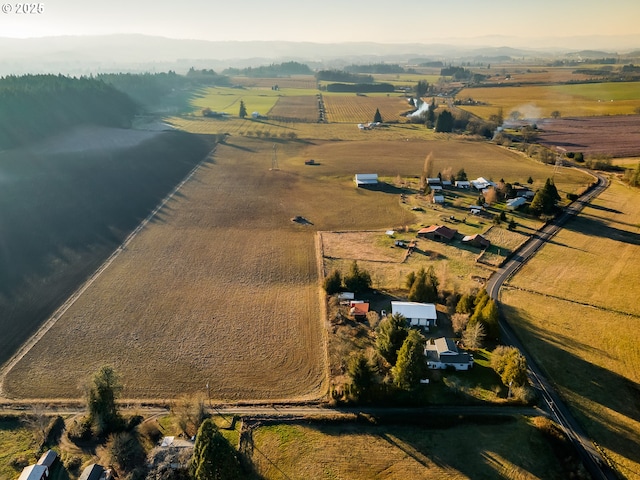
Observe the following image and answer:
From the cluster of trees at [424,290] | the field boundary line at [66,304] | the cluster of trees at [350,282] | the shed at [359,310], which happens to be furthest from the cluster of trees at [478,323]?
the field boundary line at [66,304]

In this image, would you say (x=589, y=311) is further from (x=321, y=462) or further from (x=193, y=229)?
(x=193, y=229)

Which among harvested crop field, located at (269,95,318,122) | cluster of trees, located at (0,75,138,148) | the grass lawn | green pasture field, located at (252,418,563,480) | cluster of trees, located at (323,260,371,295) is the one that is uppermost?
cluster of trees, located at (0,75,138,148)

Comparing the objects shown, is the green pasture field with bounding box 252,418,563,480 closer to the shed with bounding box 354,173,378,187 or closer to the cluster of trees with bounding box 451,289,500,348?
the cluster of trees with bounding box 451,289,500,348

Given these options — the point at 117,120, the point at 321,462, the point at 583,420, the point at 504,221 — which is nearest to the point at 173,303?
the point at 321,462

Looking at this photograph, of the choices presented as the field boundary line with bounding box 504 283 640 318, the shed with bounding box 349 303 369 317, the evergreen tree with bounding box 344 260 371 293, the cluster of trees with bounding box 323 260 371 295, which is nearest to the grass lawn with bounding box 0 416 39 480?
the shed with bounding box 349 303 369 317

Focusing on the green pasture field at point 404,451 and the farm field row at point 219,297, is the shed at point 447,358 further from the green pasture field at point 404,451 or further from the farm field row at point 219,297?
the farm field row at point 219,297

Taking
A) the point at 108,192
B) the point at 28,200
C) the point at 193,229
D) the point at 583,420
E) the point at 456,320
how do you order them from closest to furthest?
the point at 583,420
the point at 456,320
the point at 193,229
the point at 28,200
the point at 108,192
